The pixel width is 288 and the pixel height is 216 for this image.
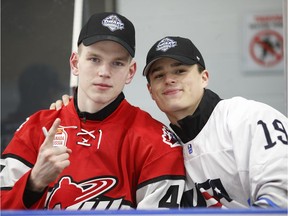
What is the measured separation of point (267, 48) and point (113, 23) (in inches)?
47.7

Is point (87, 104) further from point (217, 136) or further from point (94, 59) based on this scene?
point (217, 136)

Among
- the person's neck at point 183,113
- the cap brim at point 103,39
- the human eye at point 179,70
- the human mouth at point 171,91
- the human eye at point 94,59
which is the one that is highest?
the cap brim at point 103,39

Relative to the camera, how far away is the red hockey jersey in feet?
4.34

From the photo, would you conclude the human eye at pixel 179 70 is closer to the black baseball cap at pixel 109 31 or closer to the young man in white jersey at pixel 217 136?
the young man in white jersey at pixel 217 136

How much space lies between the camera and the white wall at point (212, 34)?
238cm

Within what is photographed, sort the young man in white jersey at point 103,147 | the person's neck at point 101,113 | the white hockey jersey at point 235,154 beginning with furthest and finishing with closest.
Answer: the person's neck at point 101,113, the young man in white jersey at point 103,147, the white hockey jersey at point 235,154

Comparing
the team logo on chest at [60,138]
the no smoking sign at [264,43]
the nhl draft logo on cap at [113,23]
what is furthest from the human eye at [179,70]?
the no smoking sign at [264,43]

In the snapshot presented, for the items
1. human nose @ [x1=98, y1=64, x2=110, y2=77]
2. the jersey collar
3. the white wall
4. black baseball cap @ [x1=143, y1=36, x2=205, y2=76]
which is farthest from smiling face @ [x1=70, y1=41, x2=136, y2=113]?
the white wall

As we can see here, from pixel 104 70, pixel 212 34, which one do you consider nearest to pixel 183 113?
pixel 104 70

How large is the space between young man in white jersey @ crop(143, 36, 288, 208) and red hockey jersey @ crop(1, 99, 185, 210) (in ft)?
0.23

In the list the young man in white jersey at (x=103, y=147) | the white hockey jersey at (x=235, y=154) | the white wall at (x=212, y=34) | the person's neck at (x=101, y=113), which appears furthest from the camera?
the white wall at (x=212, y=34)

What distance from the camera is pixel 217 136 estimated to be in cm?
139

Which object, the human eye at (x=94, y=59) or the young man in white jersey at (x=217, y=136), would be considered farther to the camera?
the human eye at (x=94, y=59)

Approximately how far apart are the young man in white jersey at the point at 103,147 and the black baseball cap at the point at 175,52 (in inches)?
3.1
